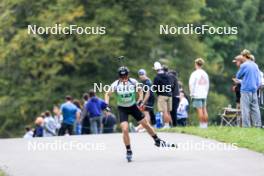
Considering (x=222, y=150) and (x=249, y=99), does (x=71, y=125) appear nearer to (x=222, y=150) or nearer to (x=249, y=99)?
(x=249, y=99)

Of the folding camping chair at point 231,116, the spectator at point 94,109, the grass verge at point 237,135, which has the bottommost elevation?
the grass verge at point 237,135

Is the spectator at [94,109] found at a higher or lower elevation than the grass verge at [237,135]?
higher

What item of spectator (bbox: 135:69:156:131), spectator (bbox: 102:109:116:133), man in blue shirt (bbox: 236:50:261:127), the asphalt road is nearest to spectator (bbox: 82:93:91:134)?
spectator (bbox: 102:109:116:133)

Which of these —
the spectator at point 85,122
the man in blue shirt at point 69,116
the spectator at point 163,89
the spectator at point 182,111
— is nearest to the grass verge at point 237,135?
the spectator at point 163,89

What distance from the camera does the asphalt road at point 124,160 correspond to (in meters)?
17.6

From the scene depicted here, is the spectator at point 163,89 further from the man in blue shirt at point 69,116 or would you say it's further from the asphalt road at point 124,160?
the man in blue shirt at point 69,116

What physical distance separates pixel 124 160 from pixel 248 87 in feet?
20.0

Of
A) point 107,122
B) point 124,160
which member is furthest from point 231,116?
point 124,160

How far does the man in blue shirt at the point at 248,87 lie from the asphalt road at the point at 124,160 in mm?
1635

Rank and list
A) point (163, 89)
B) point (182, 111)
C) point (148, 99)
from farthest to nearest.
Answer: point (182, 111) < point (148, 99) < point (163, 89)

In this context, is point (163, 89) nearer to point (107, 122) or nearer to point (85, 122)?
point (85, 122)

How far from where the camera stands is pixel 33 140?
25922mm

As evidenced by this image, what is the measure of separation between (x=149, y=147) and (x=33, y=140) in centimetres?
465

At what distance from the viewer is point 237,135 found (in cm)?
2277
